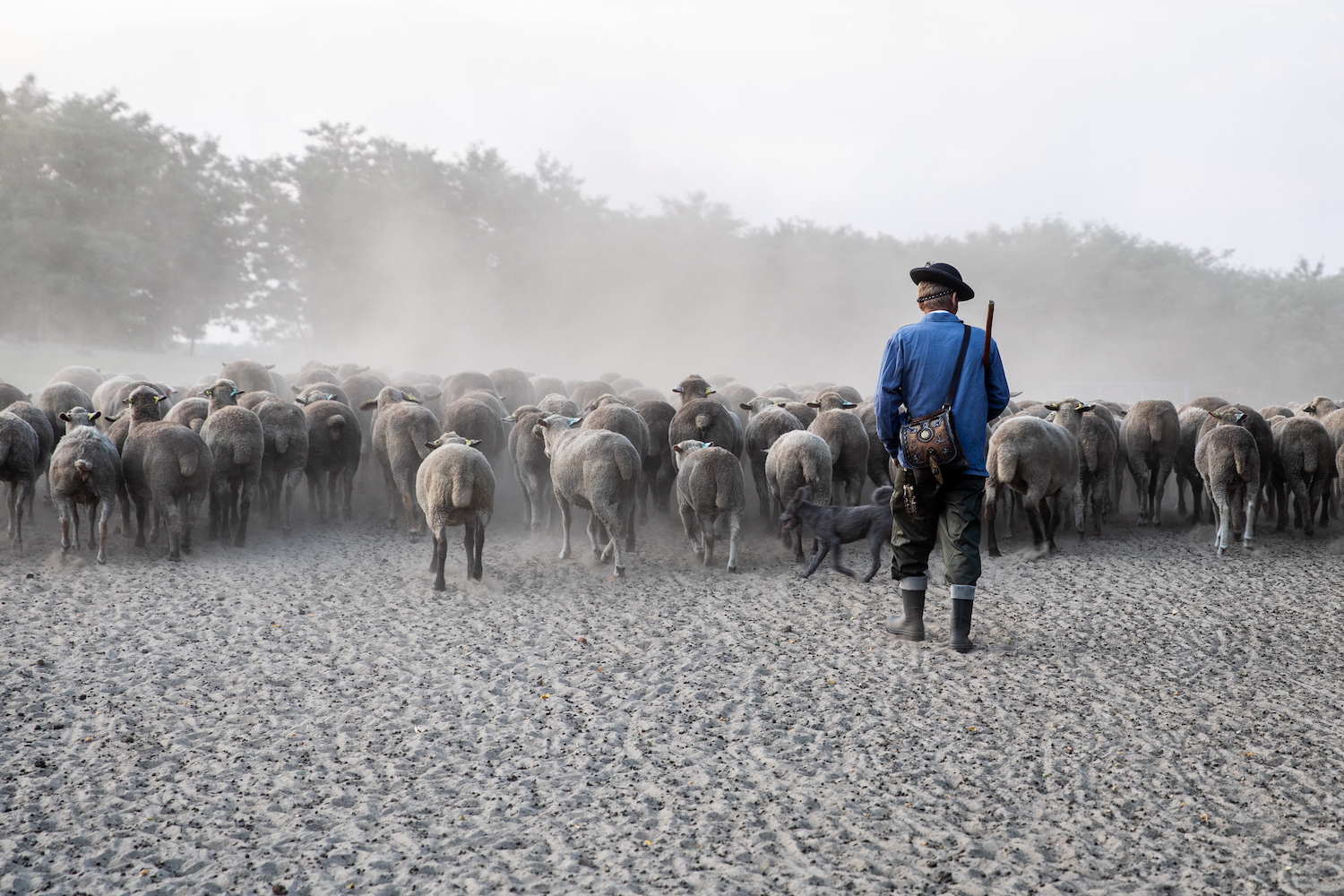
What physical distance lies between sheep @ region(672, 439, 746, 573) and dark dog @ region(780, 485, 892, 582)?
61cm

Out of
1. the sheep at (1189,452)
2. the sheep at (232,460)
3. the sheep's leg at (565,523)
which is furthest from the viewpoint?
the sheep at (1189,452)

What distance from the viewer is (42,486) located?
10641mm

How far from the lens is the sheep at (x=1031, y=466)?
820 centimetres

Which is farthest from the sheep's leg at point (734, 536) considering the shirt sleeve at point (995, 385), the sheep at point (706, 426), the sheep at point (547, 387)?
the sheep at point (547, 387)

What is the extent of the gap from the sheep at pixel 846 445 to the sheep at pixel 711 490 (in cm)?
155

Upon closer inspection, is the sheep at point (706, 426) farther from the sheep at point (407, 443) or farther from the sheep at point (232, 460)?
the sheep at point (232, 460)

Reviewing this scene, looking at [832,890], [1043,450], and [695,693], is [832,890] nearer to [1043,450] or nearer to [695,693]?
[695,693]

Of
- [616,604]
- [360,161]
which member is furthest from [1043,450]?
[360,161]

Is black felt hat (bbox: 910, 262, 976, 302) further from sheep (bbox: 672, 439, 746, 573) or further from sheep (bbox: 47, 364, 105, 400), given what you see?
sheep (bbox: 47, 364, 105, 400)

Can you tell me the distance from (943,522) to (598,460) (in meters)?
3.61

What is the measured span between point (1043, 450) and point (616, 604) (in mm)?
4443

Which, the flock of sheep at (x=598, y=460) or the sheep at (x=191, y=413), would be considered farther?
the sheep at (x=191, y=413)

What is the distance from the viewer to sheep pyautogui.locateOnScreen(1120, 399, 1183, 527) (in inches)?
401

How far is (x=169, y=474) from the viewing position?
7980mm
